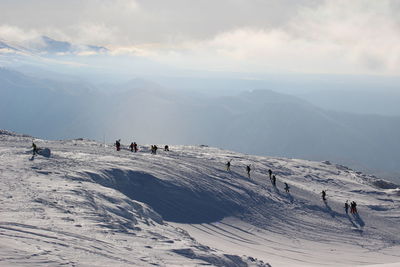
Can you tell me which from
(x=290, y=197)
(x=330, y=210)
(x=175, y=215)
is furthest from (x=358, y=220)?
(x=175, y=215)

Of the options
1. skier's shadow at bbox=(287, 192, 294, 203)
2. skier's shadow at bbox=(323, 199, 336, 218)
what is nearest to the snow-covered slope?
skier's shadow at bbox=(323, 199, 336, 218)

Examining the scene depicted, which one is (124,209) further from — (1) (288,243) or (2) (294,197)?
(2) (294,197)

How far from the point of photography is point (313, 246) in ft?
120

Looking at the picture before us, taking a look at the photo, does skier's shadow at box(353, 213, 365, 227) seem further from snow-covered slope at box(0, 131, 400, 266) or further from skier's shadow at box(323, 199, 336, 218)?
skier's shadow at box(323, 199, 336, 218)

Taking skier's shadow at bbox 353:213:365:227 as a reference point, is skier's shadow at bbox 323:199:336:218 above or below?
above

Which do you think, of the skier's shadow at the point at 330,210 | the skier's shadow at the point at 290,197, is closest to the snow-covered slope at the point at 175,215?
the skier's shadow at the point at 330,210

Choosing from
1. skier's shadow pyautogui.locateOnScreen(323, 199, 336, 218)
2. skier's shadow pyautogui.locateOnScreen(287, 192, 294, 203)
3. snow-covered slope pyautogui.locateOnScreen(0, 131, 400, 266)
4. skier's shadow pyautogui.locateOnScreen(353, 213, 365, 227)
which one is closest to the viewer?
snow-covered slope pyautogui.locateOnScreen(0, 131, 400, 266)

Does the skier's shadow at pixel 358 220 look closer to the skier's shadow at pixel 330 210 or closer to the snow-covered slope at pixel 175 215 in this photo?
the snow-covered slope at pixel 175 215

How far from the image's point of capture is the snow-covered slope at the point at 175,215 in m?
20.6

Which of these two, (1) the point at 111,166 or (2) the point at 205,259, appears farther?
(1) the point at 111,166

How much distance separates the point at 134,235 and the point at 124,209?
4.25m

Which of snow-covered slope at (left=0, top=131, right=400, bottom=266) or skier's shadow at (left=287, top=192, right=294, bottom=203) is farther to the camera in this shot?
skier's shadow at (left=287, top=192, right=294, bottom=203)

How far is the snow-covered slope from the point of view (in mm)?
20641

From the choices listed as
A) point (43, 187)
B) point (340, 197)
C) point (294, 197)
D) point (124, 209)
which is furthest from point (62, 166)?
point (340, 197)
